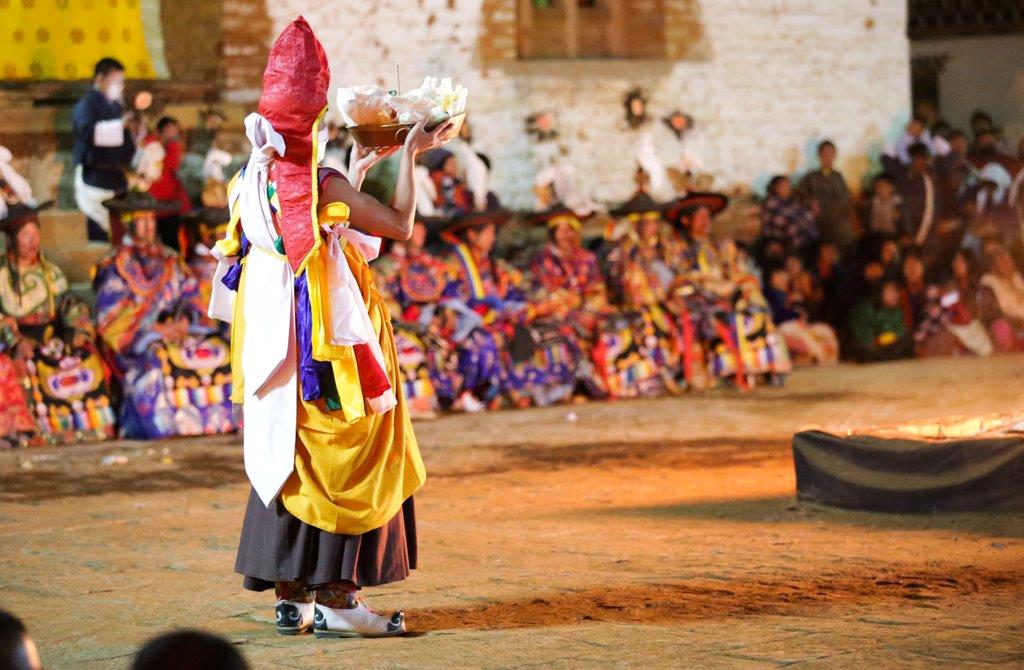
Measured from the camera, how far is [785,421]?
10.4 metres

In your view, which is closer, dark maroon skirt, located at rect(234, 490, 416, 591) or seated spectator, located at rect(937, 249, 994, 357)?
dark maroon skirt, located at rect(234, 490, 416, 591)

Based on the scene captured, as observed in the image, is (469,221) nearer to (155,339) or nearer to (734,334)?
(734,334)

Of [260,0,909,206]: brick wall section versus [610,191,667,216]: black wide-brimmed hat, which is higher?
[260,0,909,206]: brick wall section

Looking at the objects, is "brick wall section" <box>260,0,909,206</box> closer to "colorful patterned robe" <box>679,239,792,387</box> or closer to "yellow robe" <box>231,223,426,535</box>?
"colorful patterned robe" <box>679,239,792,387</box>

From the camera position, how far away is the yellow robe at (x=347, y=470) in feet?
16.0

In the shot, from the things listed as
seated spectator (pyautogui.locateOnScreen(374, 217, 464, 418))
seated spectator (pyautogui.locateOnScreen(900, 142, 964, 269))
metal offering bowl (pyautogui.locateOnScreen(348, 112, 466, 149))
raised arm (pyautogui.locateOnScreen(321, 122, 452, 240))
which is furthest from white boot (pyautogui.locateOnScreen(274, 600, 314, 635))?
seated spectator (pyautogui.locateOnScreen(900, 142, 964, 269))

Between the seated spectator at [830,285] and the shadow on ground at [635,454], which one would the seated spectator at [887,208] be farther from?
the shadow on ground at [635,454]

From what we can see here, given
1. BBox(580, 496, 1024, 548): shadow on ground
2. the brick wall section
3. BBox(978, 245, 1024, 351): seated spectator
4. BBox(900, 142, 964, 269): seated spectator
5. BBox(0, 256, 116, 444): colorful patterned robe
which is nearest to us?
BBox(580, 496, 1024, 548): shadow on ground

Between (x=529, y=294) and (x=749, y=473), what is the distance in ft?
14.3

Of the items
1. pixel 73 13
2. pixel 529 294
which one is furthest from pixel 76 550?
pixel 73 13

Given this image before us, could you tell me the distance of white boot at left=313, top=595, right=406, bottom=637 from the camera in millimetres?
4902

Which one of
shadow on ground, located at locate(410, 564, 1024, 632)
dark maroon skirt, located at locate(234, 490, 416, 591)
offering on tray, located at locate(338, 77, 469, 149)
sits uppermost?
offering on tray, located at locate(338, 77, 469, 149)

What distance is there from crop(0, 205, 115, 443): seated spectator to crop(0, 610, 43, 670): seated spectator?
816cm

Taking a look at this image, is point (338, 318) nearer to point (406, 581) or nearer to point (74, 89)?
point (406, 581)
